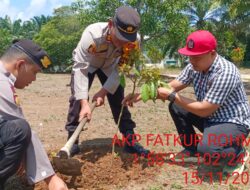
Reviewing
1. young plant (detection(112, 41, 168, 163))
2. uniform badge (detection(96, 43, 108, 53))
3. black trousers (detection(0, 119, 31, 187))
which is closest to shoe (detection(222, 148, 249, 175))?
young plant (detection(112, 41, 168, 163))

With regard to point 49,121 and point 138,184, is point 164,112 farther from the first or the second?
point 138,184

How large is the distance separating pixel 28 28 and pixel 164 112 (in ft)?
171

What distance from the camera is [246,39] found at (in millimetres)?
33219

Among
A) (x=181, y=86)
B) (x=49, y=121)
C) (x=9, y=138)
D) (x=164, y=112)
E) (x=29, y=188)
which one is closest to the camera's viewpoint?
(x=9, y=138)

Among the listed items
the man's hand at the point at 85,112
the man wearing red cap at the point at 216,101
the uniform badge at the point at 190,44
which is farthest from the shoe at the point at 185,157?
the uniform badge at the point at 190,44

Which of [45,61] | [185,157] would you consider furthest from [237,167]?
[45,61]

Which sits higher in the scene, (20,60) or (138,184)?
(20,60)

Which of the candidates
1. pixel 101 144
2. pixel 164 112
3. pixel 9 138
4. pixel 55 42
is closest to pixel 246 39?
pixel 55 42

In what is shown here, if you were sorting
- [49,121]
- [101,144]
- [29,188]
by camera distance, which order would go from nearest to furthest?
[29,188] < [101,144] < [49,121]

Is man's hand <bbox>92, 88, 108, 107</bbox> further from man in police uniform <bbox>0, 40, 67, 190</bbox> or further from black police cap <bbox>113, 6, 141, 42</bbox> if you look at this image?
man in police uniform <bbox>0, 40, 67, 190</bbox>

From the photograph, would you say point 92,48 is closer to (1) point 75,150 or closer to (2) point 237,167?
(1) point 75,150

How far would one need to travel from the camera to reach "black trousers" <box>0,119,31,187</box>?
260 centimetres

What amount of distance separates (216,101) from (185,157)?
2.85ft

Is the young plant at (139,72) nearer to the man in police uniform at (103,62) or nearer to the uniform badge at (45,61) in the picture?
the man in police uniform at (103,62)
